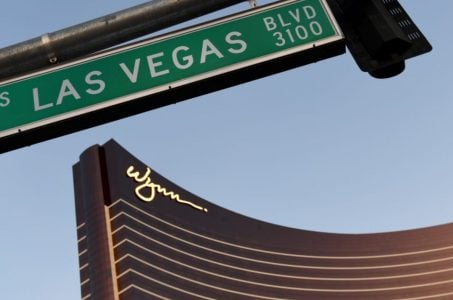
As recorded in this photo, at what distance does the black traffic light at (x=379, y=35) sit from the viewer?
3.98 m

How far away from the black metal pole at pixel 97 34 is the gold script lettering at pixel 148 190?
295 feet

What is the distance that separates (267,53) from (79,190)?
96367 mm

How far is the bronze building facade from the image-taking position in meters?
86.1

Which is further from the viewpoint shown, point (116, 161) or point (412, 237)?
point (412, 237)

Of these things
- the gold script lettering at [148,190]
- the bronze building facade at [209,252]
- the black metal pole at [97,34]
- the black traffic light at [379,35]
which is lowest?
the black traffic light at [379,35]

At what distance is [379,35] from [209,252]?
87.4 metres

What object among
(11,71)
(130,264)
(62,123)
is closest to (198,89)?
(62,123)

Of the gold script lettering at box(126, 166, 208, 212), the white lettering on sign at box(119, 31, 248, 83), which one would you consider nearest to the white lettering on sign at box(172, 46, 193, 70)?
the white lettering on sign at box(119, 31, 248, 83)

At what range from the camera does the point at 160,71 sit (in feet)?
13.1

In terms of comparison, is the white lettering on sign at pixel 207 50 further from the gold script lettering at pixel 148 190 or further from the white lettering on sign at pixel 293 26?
the gold script lettering at pixel 148 190

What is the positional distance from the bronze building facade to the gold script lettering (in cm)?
12

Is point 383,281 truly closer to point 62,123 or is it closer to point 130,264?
point 130,264

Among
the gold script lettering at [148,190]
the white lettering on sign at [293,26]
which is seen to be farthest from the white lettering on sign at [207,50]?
the gold script lettering at [148,190]

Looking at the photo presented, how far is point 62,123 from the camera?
12.7 feet
